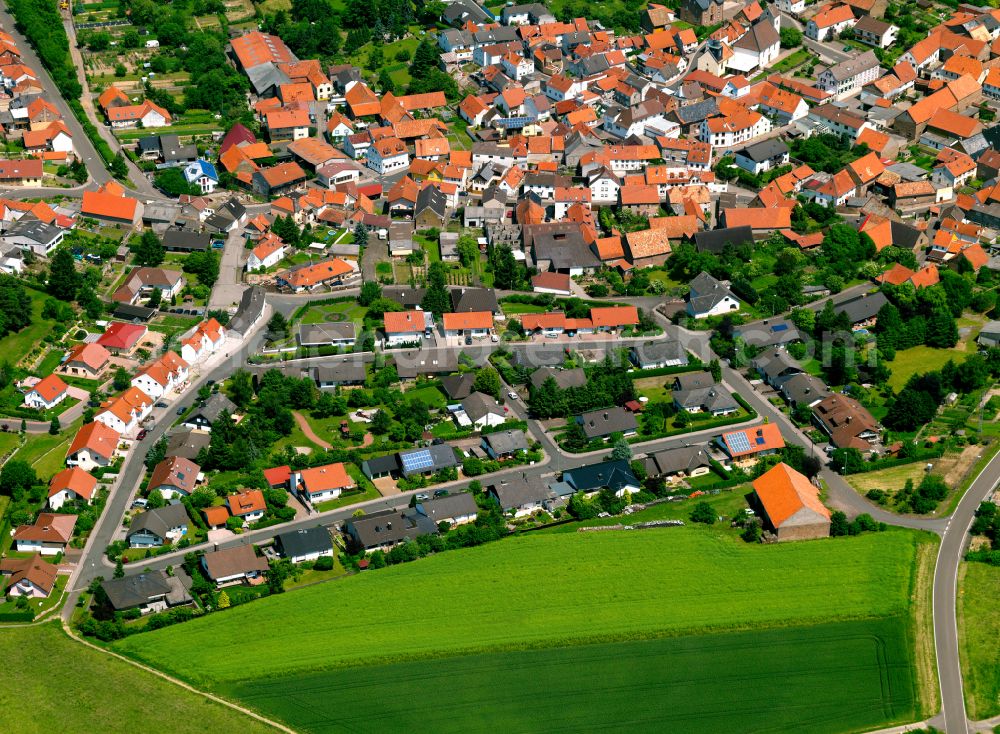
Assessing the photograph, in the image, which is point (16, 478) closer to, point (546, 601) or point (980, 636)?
point (546, 601)

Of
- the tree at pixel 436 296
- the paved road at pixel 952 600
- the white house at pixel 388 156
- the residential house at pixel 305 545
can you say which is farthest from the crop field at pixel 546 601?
the white house at pixel 388 156

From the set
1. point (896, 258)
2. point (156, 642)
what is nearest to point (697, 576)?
point (156, 642)

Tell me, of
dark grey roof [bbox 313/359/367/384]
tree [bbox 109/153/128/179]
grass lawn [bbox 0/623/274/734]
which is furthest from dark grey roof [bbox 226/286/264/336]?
grass lawn [bbox 0/623/274/734]

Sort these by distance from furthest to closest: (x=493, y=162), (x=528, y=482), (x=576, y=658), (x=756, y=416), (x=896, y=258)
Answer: (x=493, y=162) < (x=896, y=258) < (x=756, y=416) < (x=528, y=482) < (x=576, y=658)

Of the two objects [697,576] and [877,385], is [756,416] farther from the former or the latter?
[697,576]

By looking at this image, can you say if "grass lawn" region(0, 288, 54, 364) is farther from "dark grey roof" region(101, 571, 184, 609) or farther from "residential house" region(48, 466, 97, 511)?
"dark grey roof" region(101, 571, 184, 609)

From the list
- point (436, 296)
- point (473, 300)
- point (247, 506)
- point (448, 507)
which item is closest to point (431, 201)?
point (436, 296)
